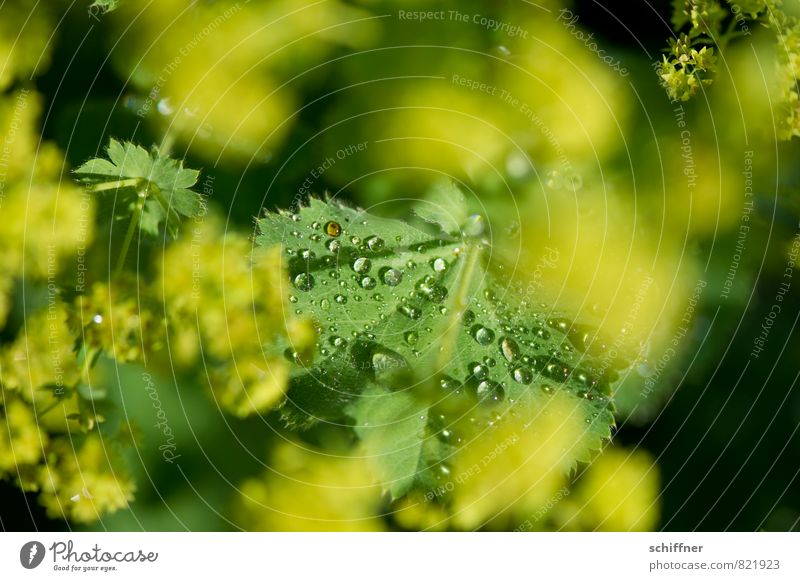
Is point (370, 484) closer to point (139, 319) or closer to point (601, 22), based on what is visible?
point (139, 319)

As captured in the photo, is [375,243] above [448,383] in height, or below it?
above

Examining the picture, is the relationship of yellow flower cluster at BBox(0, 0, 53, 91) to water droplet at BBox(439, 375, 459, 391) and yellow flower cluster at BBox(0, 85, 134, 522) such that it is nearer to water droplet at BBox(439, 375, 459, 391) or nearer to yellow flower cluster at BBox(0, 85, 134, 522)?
yellow flower cluster at BBox(0, 85, 134, 522)

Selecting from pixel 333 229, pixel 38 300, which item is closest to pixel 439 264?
pixel 333 229

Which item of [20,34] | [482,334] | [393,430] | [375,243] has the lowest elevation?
[393,430]

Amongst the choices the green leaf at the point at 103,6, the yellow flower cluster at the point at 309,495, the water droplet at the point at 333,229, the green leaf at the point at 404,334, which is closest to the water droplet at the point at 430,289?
the green leaf at the point at 404,334

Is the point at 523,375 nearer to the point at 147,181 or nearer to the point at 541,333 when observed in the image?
the point at 541,333
